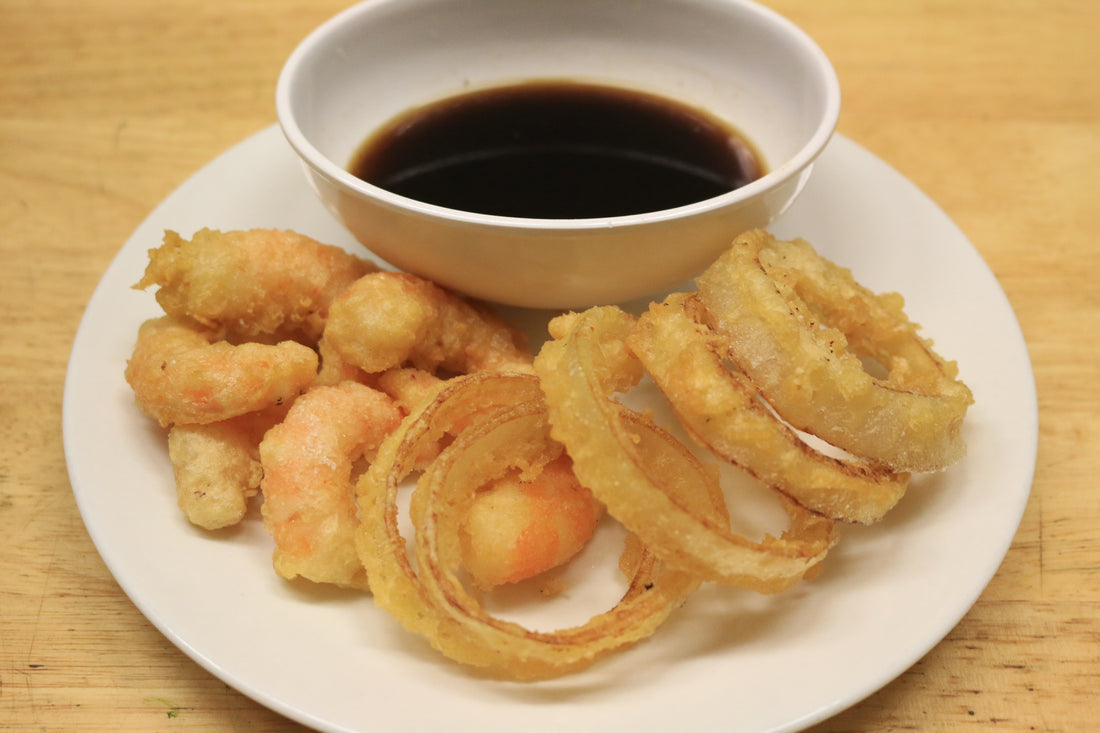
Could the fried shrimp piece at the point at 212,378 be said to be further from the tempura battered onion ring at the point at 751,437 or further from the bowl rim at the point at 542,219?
the tempura battered onion ring at the point at 751,437

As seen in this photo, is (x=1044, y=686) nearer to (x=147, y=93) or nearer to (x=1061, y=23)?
(x=1061, y=23)

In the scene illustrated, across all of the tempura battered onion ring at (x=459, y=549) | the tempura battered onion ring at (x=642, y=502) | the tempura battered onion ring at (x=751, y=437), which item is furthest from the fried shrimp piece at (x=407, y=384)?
the tempura battered onion ring at (x=751, y=437)

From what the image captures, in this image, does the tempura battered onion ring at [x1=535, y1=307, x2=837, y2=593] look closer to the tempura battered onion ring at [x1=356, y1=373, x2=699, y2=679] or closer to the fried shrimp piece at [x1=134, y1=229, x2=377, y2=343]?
the tempura battered onion ring at [x1=356, y1=373, x2=699, y2=679]

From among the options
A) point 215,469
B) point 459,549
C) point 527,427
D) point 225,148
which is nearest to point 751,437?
point 527,427

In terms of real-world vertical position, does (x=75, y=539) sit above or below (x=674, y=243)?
below

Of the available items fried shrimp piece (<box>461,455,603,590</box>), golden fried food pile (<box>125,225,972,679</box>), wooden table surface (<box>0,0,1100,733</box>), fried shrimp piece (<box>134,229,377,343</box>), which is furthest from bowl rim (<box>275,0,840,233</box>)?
wooden table surface (<box>0,0,1100,733</box>)

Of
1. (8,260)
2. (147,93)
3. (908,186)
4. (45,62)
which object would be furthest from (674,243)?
(45,62)
